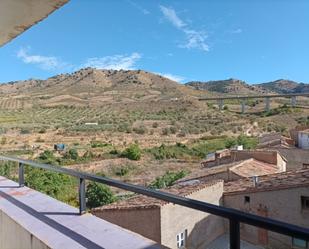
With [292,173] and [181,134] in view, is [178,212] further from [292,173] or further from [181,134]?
[181,134]

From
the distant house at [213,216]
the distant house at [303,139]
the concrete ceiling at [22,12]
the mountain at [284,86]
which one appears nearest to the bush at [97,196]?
the distant house at [213,216]

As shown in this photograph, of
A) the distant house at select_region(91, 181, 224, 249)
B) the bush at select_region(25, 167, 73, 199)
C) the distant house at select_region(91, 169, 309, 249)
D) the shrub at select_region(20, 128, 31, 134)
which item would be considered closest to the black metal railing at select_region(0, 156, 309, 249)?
the distant house at select_region(91, 181, 224, 249)

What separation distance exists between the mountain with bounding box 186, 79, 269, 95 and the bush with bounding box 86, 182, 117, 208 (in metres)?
78.0

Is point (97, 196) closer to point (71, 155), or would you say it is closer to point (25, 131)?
point (71, 155)

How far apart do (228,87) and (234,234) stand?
99.2 metres

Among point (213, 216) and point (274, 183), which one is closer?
point (213, 216)

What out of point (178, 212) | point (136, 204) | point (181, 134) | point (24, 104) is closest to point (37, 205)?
point (136, 204)

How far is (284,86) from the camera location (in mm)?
114938

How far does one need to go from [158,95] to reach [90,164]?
4649 cm

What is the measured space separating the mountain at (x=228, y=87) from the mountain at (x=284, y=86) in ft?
28.9

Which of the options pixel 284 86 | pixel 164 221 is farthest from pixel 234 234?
pixel 284 86

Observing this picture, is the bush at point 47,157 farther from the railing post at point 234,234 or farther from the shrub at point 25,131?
the railing post at point 234,234

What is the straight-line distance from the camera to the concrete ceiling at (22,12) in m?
1.59

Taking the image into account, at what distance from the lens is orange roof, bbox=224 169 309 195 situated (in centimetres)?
1367
